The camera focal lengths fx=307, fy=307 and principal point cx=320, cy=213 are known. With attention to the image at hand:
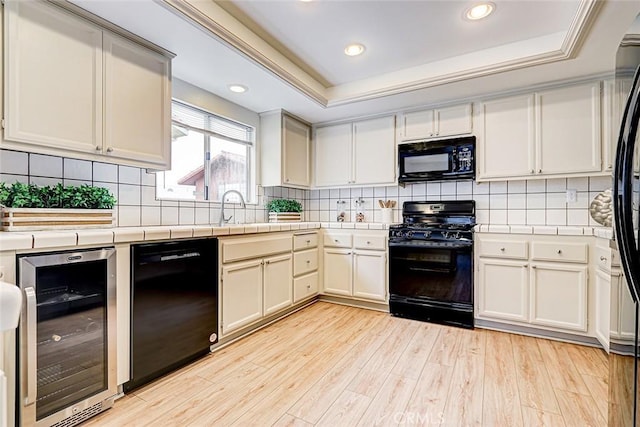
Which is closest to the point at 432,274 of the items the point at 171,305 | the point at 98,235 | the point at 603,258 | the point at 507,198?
the point at 507,198

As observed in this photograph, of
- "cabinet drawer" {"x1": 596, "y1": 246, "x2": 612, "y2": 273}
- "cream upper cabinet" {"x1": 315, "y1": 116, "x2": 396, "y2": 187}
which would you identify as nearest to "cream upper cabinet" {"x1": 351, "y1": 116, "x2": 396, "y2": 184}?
"cream upper cabinet" {"x1": 315, "y1": 116, "x2": 396, "y2": 187}

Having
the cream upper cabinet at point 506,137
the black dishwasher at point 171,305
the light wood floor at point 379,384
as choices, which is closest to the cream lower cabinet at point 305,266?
the light wood floor at point 379,384

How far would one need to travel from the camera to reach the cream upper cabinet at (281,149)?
11.2 ft

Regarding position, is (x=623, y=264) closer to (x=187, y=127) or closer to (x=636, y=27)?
(x=636, y=27)

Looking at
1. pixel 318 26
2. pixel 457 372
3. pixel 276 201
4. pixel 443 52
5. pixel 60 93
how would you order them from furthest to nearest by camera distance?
1. pixel 276 201
2. pixel 443 52
3. pixel 318 26
4. pixel 457 372
5. pixel 60 93

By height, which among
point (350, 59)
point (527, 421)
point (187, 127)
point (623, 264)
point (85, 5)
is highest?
point (350, 59)

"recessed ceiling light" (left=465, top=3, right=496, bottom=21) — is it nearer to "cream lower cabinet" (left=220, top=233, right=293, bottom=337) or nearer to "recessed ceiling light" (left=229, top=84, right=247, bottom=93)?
"recessed ceiling light" (left=229, top=84, right=247, bottom=93)

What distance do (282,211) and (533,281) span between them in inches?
97.2

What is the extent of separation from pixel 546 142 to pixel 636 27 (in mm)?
2082

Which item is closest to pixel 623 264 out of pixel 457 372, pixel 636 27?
pixel 636 27

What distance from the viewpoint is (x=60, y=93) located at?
169 cm

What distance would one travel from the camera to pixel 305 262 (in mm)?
3236

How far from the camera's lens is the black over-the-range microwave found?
2994mm

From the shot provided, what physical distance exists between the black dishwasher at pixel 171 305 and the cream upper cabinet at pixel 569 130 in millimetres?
2906
